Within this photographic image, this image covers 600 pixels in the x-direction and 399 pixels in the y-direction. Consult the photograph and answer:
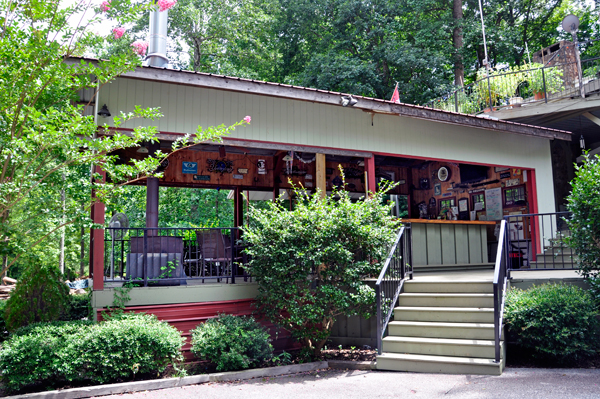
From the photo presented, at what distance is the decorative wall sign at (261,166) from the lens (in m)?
11.5

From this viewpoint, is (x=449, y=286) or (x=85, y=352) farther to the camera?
(x=449, y=286)

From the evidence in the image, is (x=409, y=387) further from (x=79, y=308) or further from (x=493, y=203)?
(x=493, y=203)

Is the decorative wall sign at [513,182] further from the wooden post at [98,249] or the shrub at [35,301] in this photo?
the shrub at [35,301]

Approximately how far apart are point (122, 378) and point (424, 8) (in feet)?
64.1

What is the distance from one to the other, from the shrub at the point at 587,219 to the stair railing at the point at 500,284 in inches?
35.7

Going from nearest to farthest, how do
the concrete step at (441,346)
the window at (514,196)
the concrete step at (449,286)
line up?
the concrete step at (441,346), the concrete step at (449,286), the window at (514,196)

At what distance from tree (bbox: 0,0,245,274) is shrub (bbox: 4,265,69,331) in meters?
1.51

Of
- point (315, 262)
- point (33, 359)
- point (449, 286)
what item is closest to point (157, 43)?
point (315, 262)

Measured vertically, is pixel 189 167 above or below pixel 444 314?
above

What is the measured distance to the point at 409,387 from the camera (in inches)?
205

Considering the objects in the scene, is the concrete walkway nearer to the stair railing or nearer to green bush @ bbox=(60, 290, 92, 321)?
the stair railing

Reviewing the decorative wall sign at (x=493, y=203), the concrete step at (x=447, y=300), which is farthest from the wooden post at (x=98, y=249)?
the decorative wall sign at (x=493, y=203)

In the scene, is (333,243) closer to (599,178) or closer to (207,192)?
(599,178)

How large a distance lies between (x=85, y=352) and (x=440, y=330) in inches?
175
